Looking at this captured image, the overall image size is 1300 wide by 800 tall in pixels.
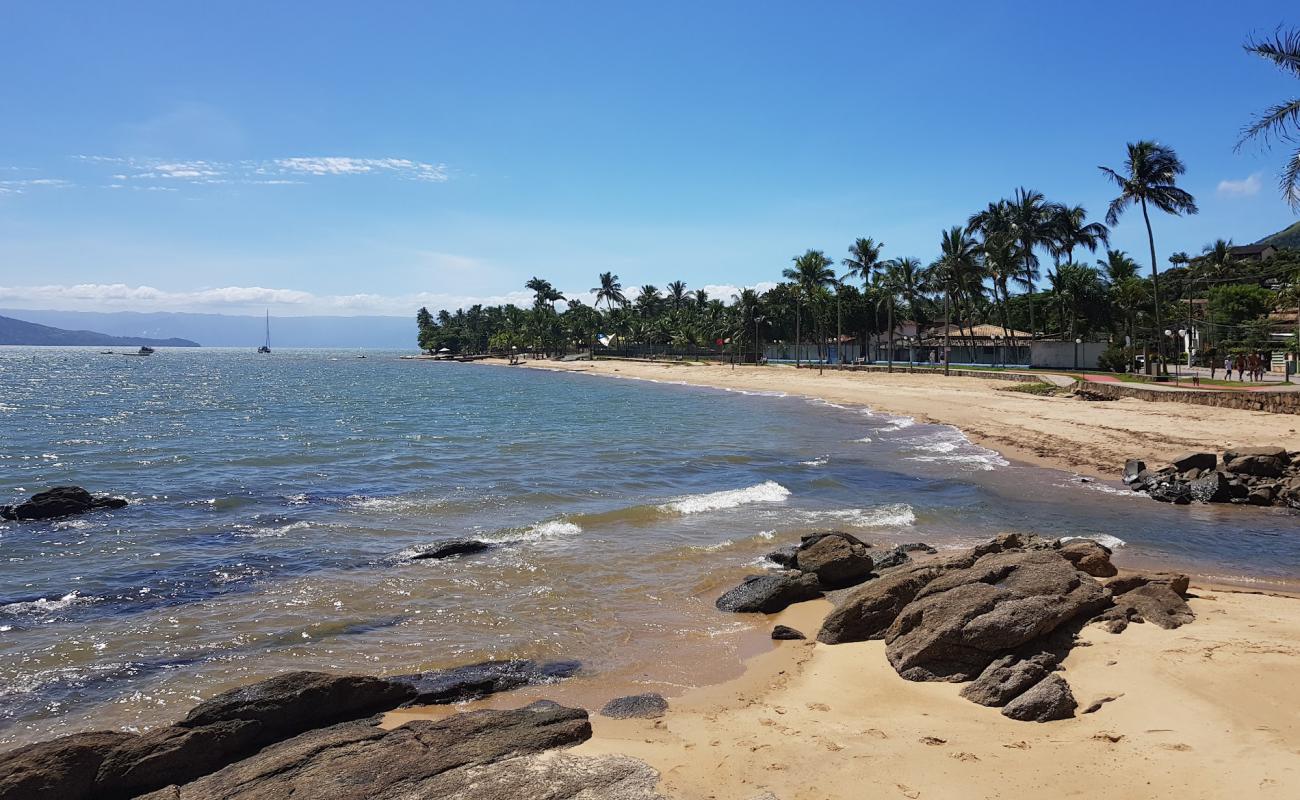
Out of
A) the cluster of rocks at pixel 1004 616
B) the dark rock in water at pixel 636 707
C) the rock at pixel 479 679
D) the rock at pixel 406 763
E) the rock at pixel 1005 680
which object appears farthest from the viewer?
the rock at pixel 479 679

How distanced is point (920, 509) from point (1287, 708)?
11.8 m

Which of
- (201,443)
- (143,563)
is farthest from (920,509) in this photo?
(201,443)

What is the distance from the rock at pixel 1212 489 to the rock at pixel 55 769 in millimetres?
21516

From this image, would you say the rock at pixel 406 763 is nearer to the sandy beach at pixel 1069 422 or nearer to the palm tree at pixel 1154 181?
the sandy beach at pixel 1069 422

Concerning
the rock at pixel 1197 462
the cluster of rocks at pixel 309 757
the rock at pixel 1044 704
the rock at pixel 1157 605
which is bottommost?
the cluster of rocks at pixel 309 757

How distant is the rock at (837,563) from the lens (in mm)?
12133

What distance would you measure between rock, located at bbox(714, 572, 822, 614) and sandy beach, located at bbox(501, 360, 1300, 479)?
1492 centimetres

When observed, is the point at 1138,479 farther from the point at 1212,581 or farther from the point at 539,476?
the point at 539,476

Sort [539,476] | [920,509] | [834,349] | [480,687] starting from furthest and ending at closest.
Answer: [834,349] → [539,476] → [920,509] → [480,687]

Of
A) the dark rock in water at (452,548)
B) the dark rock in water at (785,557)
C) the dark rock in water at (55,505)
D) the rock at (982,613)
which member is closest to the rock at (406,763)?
the rock at (982,613)

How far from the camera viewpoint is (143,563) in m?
14.2

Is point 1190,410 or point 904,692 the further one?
point 1190,410

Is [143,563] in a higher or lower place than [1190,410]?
lower

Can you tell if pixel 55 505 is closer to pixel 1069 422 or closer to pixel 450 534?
pixel 450 534
